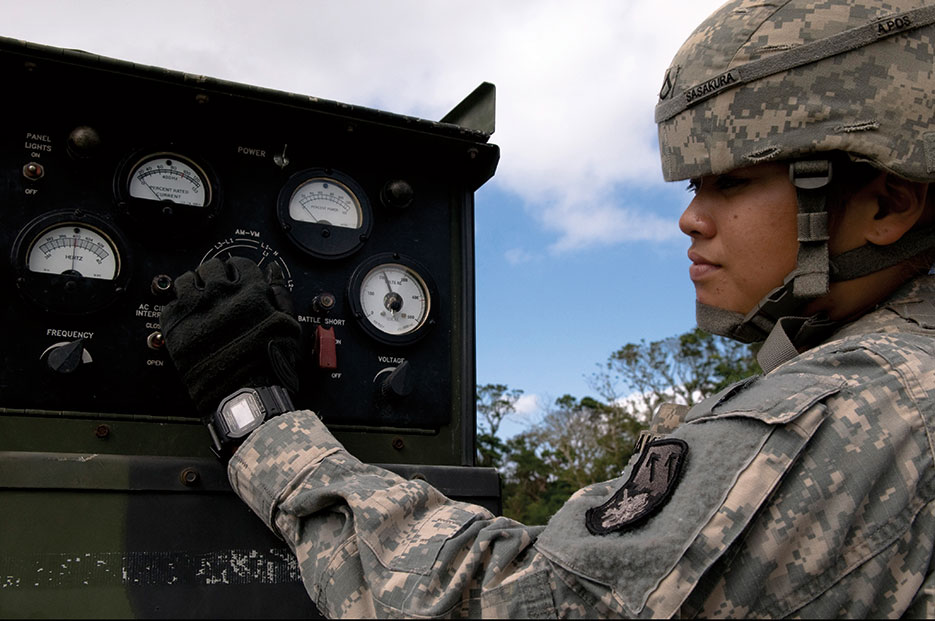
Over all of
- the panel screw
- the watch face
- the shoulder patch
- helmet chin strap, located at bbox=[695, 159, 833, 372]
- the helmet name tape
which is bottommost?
the panel screw

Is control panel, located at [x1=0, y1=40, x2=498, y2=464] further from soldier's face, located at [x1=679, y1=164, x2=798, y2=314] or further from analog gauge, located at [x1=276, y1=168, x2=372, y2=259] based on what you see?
soldier's face, located at [x1=679, y1=164, x2=798, y2=314]

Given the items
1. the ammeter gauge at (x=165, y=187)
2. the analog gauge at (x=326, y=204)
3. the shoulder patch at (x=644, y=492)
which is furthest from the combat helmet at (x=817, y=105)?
the ammeter gauge at (x=165, y=187)

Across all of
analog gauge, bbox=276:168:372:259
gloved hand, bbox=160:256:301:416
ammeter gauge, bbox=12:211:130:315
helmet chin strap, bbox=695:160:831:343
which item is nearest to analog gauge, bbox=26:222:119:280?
ammeter gauge, bbox=12:211:130:315

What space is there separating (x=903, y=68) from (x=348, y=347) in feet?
4.45

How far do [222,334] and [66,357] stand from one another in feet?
1.13

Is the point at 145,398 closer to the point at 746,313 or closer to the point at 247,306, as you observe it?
the point at 247,306

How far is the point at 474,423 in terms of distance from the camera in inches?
92.7

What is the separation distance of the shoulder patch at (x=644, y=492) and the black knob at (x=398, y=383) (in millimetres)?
911

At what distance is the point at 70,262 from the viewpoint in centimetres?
197

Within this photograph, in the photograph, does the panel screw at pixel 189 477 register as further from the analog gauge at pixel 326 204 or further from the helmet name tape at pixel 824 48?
the helmet name tape at pixel 824 48

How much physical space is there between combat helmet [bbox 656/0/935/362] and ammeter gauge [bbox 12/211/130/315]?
1.27 m

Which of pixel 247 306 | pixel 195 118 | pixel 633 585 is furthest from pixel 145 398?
pixel 633 585

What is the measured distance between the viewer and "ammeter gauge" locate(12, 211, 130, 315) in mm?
1919

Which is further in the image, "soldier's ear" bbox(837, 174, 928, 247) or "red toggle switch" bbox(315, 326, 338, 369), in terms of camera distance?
"red toggle switch" bbox(315, 326, 338, 369)
